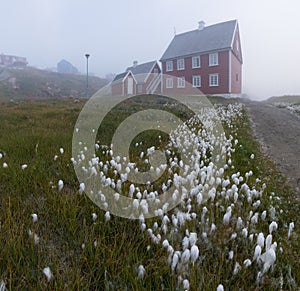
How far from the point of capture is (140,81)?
49.3 meters

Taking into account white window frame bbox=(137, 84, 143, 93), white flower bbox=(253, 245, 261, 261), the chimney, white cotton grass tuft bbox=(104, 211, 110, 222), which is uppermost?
the chimney

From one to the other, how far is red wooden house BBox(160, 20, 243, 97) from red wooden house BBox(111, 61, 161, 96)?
195 cm

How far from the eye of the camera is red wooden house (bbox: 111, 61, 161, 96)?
47781mm

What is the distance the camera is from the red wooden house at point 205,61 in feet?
131

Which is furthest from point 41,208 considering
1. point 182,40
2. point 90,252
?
point 182,40

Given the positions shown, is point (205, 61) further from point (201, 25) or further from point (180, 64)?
point (201, 25)

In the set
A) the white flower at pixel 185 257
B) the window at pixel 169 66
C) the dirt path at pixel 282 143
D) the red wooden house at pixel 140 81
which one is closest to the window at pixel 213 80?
the window at pixel 169 66

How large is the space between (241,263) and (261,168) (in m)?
3.98

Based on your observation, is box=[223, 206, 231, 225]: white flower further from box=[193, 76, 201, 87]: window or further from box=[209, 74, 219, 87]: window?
box=[193, 76, 201, 87]: window

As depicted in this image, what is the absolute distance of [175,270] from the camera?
2.61 meters

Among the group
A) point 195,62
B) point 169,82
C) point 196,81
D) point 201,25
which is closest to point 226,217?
point 196,81

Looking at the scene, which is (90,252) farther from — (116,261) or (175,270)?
(175,270)

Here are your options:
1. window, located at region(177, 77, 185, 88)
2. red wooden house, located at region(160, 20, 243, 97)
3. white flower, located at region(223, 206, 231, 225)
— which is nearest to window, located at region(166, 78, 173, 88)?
red wooden house, located at region(160, 20, 243, 97)

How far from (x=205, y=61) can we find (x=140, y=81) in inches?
494
